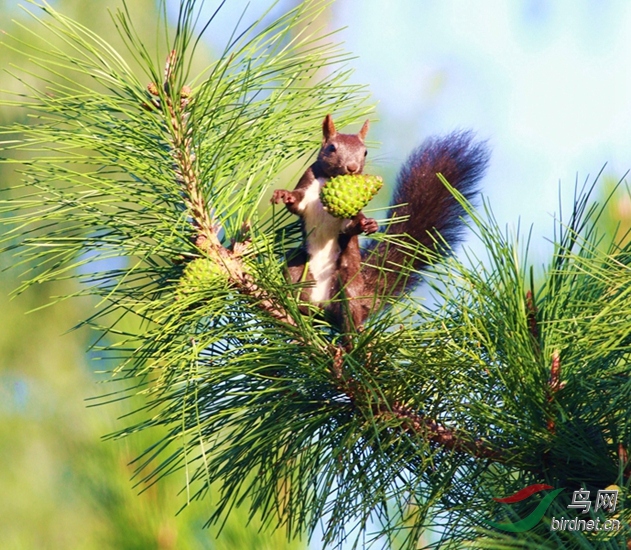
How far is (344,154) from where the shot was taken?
50.0 inches

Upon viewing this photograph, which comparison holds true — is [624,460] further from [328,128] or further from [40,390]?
[40,390]

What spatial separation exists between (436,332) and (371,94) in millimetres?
427

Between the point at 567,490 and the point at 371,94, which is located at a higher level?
the point at 371,94

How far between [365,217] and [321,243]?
0.17 m

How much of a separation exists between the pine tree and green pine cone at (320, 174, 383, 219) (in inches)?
3.6

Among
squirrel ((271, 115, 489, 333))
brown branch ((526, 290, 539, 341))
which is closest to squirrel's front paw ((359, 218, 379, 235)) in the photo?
squirrel ((271, 115, 489, 333))

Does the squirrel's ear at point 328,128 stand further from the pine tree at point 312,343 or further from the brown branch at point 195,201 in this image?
the brown branch at point 195,201

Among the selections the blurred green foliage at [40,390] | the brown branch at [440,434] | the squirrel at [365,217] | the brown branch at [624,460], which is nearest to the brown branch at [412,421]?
the brown branch at [440,434]

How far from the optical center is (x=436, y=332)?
765mm

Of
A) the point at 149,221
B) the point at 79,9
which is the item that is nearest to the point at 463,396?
the point at 149,221

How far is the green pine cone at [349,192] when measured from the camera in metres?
0.91

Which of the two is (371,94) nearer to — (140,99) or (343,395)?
(140,99)

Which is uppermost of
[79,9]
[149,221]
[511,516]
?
[79,9]

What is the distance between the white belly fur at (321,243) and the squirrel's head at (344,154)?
0.21ft
